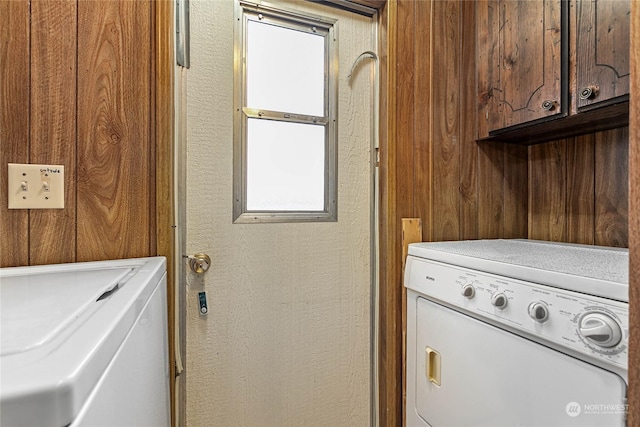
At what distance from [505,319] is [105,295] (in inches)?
35.8

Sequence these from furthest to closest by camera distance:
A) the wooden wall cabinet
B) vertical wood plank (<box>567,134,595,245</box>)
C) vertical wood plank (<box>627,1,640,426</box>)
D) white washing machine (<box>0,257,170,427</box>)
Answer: vertical wood plank (<box>567,134,595,245</box>)
the wooden wall cabinet
vertical wood plank (<box>627,1,640,426</box>)
white washing machine (<box>0,257,170,427</box>)

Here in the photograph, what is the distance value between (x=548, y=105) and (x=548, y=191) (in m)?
0.51

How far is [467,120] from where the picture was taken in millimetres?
1436

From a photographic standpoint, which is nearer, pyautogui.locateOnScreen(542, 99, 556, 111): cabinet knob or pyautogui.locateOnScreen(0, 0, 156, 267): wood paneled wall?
pyautogui.locateOnScreen(0, 0, 156, 267): wood paneled wall

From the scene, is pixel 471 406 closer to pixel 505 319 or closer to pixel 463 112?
pixel 505 319

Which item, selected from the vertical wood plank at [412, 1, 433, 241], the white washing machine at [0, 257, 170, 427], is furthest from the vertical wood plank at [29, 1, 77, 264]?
the vertical wood plank at [412, 1, 433, 241]

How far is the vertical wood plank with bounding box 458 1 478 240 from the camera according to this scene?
4.69 feet

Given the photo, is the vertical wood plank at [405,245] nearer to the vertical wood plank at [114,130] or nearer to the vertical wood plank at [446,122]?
the vertical wood plank at [446,122]

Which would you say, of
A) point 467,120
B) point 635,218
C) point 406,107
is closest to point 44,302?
point 635,218

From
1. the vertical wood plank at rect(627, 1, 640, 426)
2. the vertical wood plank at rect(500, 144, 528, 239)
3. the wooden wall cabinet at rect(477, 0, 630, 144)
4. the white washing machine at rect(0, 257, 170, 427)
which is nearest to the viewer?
the white washing machine at rect(0, 257, 170, 427)

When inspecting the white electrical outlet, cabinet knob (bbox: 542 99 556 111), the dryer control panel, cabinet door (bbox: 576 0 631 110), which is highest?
cabinet door (bbox: 576 0 631 110)

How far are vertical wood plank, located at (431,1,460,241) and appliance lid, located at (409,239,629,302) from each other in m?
0.17

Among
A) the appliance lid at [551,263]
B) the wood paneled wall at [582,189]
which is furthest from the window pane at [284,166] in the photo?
the wood paneled wall at [582,189]

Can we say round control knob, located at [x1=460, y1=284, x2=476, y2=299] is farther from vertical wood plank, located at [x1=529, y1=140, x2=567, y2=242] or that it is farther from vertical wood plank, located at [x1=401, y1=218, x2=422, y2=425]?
vertical wood plank, located at [x1=529, y1=140, x2=567, y2=242]
